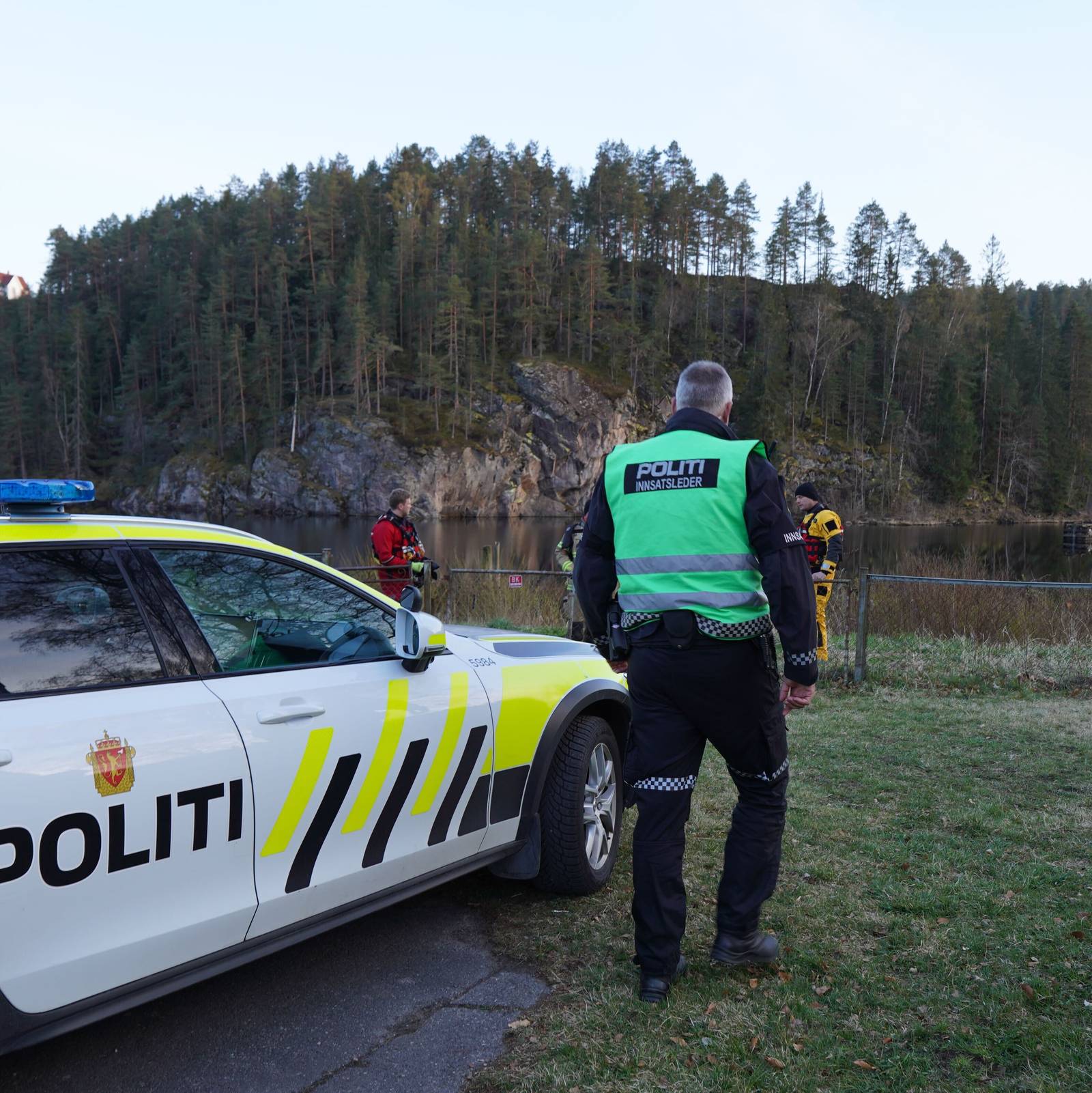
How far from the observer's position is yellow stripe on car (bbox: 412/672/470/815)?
339cm

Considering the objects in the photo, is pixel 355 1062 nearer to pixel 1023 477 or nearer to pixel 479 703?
pixel 479 703

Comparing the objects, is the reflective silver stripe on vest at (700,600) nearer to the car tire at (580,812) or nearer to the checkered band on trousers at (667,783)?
the checkered band on trousers at (667,783)

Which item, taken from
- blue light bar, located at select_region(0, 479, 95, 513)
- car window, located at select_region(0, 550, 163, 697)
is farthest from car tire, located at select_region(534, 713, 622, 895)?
blue light bar, located at select_region(0, 479, 95, 513)

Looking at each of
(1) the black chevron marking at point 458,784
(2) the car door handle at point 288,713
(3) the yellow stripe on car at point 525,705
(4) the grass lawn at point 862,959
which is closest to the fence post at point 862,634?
(4) the grass lawn at point 862,959

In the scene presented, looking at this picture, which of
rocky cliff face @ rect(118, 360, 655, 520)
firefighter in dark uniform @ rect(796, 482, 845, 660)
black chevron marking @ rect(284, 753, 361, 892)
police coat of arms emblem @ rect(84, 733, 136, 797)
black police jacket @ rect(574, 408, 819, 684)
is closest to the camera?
police coat of arms emblem @ rect(84, 733, 136, 797)

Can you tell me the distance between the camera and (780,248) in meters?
91.9

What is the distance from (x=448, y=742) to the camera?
3.48m

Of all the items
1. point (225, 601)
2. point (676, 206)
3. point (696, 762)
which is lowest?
point (696, 762)

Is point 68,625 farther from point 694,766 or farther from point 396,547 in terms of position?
point 396,547

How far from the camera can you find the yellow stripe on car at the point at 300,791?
2873 millimetres

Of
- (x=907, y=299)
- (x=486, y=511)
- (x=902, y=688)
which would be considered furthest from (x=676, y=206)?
(x=902, y=688)

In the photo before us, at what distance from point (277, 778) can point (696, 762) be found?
139cm

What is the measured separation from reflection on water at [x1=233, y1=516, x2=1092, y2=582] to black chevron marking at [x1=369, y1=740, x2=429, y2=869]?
15.5 m

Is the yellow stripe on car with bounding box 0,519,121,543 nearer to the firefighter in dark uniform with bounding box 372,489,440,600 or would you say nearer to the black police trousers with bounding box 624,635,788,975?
the black police trousers with bounding box 624,635,788,975
